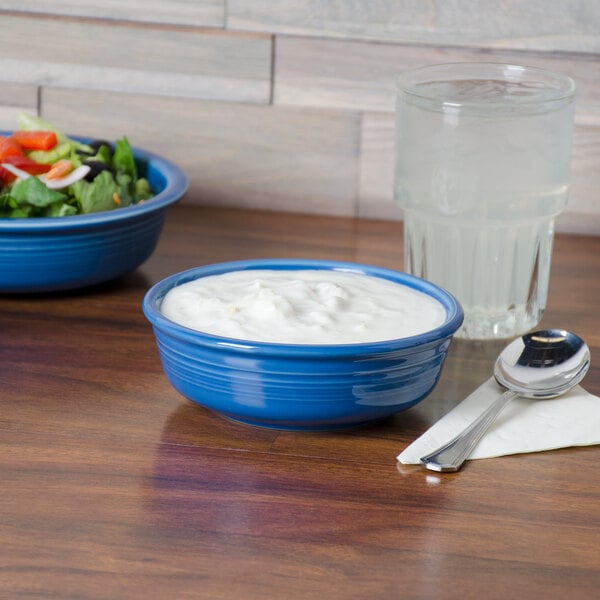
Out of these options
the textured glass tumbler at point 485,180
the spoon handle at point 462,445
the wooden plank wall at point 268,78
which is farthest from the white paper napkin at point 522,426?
the wooden plank wall at point 268,78

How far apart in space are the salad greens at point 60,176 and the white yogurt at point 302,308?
32cm

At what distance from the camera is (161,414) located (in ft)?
3.22

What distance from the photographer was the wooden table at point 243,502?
28.7 inches

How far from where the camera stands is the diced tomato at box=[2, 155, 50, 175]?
1.33 metres

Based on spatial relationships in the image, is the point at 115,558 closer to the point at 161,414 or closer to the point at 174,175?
the point at 161,414

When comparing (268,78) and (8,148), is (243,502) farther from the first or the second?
(268,78)

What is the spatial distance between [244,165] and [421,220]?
0.56m

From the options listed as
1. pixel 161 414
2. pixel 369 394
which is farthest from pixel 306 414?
pixel 161 414

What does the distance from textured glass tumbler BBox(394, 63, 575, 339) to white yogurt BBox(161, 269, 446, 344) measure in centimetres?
16

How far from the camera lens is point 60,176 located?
1320mm

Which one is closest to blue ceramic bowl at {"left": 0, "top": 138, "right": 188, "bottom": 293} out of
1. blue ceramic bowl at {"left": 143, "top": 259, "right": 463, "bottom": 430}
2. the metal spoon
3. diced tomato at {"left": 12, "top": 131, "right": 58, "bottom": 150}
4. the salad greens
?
the salad greens

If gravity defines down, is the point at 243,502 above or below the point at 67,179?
below

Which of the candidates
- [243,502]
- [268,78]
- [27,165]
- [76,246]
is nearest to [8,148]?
[27,165]

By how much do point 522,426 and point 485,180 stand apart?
29cm
